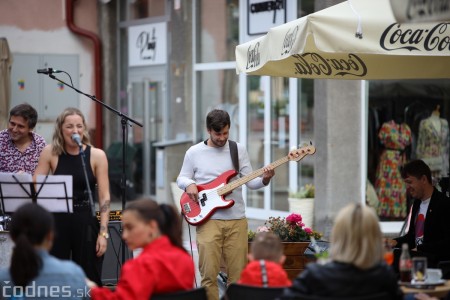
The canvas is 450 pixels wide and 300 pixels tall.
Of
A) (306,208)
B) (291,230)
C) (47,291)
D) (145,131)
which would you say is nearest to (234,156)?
(291,230)

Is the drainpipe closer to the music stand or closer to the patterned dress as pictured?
the patterned dress

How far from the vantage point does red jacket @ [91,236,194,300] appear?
189 inches

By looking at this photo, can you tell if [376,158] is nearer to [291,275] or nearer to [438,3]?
[291,275]

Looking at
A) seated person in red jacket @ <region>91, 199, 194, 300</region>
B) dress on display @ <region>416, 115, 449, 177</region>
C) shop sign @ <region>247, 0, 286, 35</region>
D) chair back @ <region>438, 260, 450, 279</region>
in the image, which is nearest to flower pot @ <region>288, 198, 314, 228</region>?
dress on display @ <region>416, 115, 449, 177</region>

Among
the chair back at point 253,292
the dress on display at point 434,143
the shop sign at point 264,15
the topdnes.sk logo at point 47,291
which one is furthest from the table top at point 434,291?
the shop sign at point 264,15

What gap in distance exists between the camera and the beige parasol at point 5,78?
16000 mm

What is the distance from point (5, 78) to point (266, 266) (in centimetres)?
1167

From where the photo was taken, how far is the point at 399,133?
1220 cm

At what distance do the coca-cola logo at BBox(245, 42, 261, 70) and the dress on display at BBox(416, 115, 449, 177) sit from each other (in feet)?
16.3

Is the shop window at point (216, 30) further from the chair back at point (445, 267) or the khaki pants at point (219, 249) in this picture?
the chair back at point (445, 267)

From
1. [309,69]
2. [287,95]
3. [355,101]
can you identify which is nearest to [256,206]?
[287,95]

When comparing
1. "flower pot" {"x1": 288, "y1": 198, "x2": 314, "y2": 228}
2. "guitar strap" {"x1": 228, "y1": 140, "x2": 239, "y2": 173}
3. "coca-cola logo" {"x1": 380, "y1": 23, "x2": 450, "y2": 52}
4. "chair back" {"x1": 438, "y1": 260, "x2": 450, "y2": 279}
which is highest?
"coca-cola logo" {"x1": 380, "y1": 23, "x2": 450, "y2": 52}

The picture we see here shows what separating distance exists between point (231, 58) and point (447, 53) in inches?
339

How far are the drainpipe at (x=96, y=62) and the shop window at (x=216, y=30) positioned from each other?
2.93m
